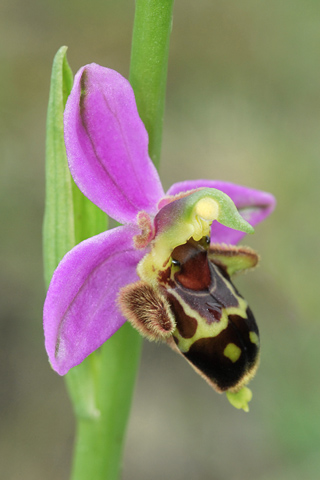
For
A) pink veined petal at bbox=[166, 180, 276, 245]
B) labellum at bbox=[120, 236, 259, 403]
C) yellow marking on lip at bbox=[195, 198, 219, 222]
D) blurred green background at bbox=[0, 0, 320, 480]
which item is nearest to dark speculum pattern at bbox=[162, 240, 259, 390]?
labellum at bbox=[120, 236, 259, 403]

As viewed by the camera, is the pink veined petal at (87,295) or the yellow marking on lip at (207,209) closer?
the pink veined petal at (87,295)

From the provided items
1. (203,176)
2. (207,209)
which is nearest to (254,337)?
(207,209)

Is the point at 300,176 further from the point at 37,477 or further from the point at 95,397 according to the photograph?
the point at 95,397

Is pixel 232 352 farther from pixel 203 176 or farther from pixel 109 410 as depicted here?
pixel 203 176

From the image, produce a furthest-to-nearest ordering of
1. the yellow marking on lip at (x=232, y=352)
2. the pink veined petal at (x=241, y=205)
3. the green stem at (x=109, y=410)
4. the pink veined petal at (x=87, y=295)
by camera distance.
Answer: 1. the pink veined petal at (x=241, y=205)
2. the green stem at (x=109, y=410)
3. the yellow marking on lip at (x=232, y=352)
4. the pink veined petal at (x=87, y=295)

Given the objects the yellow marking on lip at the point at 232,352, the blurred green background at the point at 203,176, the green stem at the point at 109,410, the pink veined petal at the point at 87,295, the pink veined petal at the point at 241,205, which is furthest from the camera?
the blurred green background at the point at 203,176

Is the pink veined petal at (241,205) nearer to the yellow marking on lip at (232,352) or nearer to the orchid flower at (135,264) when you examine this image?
the orchid flower at (135,264)

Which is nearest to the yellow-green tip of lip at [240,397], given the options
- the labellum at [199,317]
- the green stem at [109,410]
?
the labellum at [199,317]

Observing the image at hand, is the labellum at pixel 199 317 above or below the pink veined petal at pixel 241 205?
below
